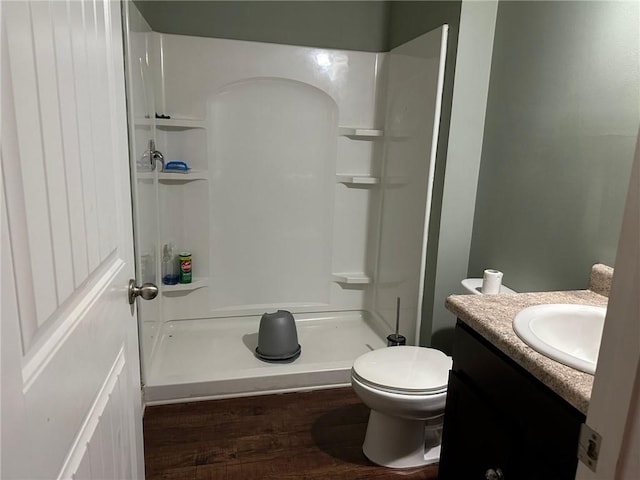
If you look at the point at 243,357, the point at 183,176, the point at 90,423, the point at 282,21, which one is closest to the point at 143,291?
the point at 90,423

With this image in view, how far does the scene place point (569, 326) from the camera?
1.27 meters

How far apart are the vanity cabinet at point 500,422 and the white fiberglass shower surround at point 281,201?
3.62ft

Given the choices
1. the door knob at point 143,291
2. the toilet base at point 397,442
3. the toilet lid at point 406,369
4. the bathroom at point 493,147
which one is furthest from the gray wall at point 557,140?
the door knob at point 143,291

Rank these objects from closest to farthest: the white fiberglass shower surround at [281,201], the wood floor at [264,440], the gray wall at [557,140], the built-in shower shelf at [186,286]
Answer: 1. the gray wall at [557,140]
2. the wood floor at [264,440]
3. the white fiberglass shower surround at [281,201]
4. the built-in shower shelf at [186,286]

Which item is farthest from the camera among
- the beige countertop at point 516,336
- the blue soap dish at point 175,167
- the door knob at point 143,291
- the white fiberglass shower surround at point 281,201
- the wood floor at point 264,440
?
the blue soap dish at point 175,167

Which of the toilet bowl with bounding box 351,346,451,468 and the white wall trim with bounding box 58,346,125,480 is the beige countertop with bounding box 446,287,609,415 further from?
the white wall trim with bounding box 58,346,125,480

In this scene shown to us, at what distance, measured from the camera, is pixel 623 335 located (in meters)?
0.50

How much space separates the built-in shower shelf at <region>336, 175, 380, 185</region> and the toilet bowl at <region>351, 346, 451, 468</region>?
1.32 metres

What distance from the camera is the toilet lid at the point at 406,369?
1.66 metres

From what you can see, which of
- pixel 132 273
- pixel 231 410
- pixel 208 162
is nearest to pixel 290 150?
pixel 208 162

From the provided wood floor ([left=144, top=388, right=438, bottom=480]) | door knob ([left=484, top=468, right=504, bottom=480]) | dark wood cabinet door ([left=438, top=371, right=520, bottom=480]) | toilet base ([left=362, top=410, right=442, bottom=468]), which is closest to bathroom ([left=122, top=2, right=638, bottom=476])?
wood floor ([left=144, top=388, right=438, bottom=480])

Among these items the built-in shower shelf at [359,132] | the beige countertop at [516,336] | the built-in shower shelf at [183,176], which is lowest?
the beige countertop at [516,336]

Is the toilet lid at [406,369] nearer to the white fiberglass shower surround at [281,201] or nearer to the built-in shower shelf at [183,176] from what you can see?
the white fiberglass shower surround at [281,201]

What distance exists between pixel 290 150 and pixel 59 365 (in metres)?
2.38
